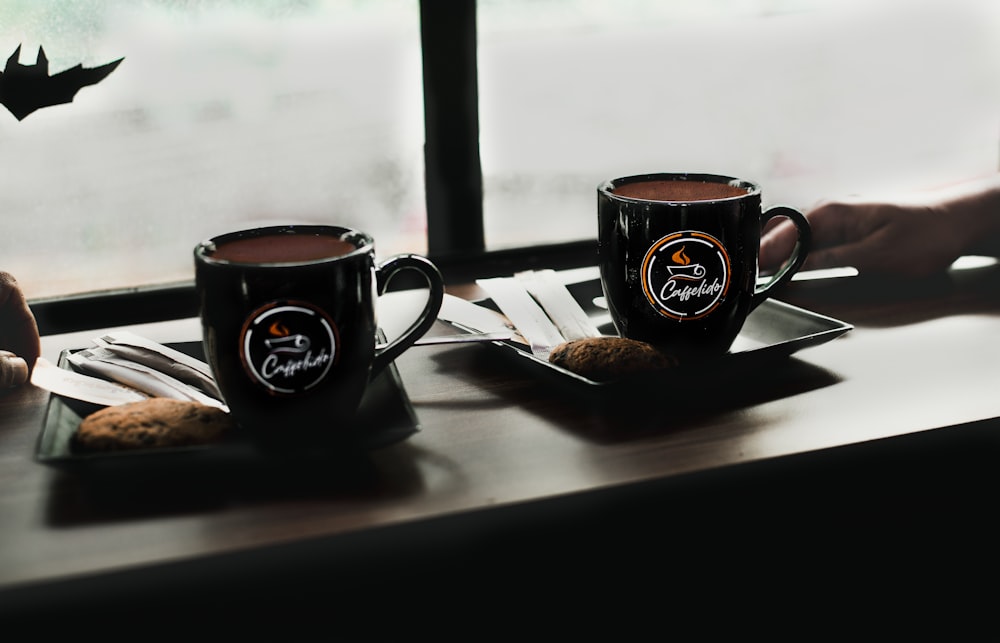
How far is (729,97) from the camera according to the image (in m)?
1.59

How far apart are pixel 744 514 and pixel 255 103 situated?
2.72ft

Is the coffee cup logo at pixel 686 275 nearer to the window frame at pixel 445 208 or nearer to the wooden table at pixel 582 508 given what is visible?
the wooden table at pixel 582 508

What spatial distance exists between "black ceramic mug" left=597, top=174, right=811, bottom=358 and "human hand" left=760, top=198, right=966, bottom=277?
304 millimetres

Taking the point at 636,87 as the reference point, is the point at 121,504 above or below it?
below

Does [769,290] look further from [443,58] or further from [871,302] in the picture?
[443,58]

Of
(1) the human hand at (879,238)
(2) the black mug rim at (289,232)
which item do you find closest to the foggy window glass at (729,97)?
(1) the human hand at (879,238)

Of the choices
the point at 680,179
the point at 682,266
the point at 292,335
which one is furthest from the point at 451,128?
the point at 292,335

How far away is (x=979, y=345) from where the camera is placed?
3.06ft

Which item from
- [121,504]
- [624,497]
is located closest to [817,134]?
[624,497]

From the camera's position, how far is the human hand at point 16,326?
899mm

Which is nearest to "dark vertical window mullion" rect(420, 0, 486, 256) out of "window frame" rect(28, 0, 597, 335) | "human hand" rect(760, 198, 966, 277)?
"window frame" rect(28, 0, 597, 335)

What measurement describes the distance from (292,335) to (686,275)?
32 cm

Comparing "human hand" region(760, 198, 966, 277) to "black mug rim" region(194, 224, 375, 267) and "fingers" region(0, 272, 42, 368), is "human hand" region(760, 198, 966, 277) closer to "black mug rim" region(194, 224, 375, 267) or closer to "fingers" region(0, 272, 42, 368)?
"black mug rim" region(194, 224, 375, 267)

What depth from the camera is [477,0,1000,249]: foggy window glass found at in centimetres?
146
